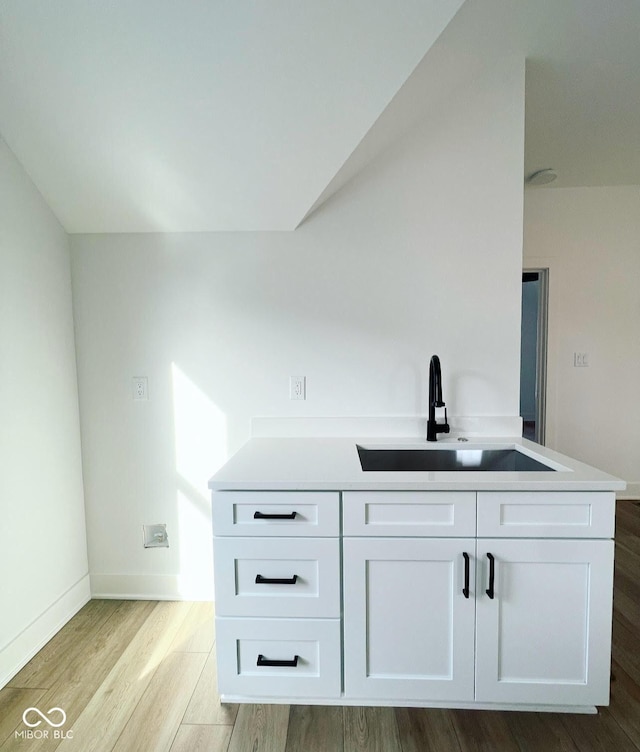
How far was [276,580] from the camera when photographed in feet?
4.06

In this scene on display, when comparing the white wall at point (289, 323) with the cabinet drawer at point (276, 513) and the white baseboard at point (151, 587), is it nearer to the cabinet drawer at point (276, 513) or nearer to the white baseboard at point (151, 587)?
the white baseboard at point (151, 587)

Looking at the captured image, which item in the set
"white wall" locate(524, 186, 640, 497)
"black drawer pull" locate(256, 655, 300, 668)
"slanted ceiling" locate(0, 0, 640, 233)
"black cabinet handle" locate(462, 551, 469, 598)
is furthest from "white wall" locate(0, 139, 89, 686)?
"white wall" locate(524, 186, 640, 497)

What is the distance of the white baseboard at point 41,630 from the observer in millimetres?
1455

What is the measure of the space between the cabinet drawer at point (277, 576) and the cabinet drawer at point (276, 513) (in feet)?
0.11

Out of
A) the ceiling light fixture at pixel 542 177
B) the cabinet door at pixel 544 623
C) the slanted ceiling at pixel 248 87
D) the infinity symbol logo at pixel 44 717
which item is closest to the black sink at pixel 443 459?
the cabinet door at pixel 544 623

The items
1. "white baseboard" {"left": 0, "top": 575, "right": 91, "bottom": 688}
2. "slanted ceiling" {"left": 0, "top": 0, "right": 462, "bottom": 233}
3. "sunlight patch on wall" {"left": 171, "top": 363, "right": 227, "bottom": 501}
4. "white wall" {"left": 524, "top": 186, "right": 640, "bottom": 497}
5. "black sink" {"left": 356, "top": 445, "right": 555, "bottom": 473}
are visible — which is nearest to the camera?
"slanted ceiling" {"left": 0, "top": 0, "right": 462, "bottom": 233}

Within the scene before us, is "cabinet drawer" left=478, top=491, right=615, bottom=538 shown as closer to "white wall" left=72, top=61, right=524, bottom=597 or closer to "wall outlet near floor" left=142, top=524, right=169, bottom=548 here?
"white wall" left=72, top=61, right=524, bottom=597

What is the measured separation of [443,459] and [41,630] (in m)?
1.87

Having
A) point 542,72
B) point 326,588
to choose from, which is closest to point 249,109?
point 542,72

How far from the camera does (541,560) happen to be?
1.19 m

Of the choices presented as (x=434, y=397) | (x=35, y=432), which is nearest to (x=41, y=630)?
(x=35, y=432)

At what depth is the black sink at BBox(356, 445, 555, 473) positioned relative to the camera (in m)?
1.65

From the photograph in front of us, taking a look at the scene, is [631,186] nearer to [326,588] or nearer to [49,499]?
[326,588]

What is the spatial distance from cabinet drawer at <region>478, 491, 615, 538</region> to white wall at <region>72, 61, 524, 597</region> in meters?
0.67
